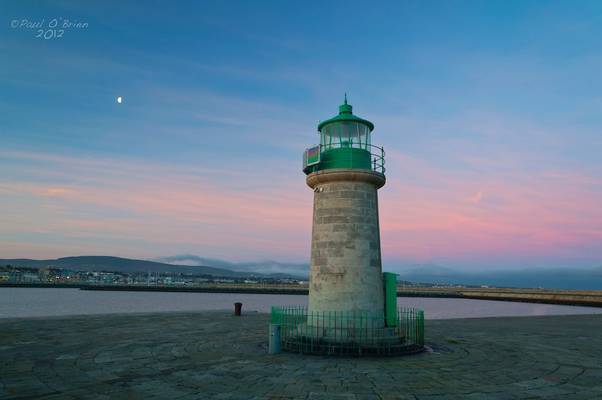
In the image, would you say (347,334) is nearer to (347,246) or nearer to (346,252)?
(346,252)

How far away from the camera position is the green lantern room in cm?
1515

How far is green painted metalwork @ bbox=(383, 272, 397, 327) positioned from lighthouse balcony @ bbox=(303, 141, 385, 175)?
4088mm

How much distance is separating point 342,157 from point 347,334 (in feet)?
20.7

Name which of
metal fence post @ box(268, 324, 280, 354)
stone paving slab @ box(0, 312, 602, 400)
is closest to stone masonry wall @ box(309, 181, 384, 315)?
metal fence post @ box(268, 324, 280, 354)

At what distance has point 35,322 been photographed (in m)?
20.7

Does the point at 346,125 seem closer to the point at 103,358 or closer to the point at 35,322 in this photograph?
the point at 103,358

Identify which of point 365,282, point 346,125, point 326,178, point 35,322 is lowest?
point 35,322

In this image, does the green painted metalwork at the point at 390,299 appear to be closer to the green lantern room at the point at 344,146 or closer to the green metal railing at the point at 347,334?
the green metal railing at the point at 347,334

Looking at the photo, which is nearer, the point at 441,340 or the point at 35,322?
the point at 441,340

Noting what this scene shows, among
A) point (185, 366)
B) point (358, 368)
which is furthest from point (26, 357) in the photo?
point (358, 368)

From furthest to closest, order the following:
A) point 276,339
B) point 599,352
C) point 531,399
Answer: point 599,352 < point 276,339 < point 531,399

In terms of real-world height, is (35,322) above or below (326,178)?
below

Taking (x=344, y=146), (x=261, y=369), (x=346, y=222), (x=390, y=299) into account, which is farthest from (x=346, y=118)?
(x=261, y=369)

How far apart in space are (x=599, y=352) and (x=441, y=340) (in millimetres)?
5366
